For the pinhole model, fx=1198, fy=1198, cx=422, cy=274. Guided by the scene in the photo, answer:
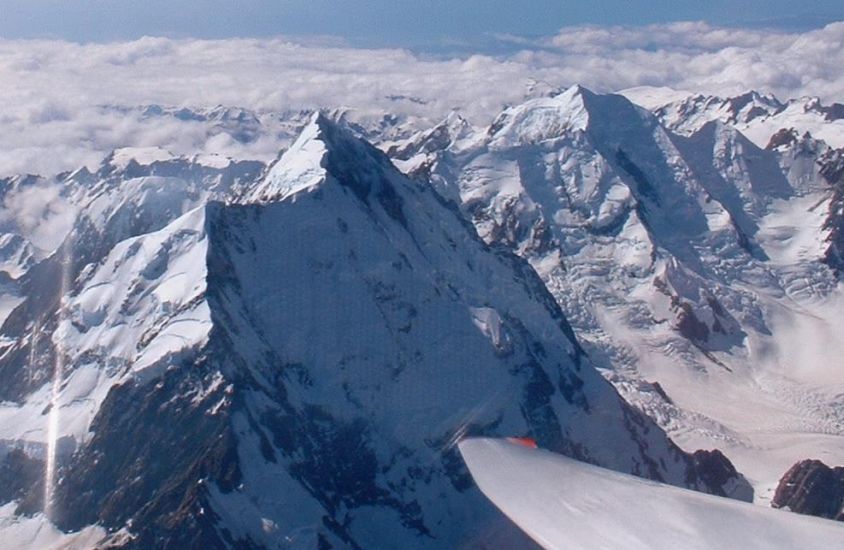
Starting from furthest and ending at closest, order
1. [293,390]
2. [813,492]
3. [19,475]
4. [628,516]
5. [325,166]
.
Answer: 1. [325,166]
2. [813,492]
3. [19,475]
4. [293,390]
5. [628,516]

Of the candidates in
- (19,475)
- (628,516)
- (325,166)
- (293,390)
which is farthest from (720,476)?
(628,516)

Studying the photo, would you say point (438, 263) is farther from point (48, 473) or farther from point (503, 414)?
point (48, 473)

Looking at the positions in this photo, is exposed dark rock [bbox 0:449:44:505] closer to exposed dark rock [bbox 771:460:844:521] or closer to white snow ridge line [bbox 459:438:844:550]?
white snow ridge line [bbox 459:438:844:550]

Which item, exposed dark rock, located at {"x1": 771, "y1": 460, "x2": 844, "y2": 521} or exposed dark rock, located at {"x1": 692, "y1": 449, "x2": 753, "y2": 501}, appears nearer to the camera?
exposed dark rock, located at {"x1": 771, "y1": 460, "x2": 844, "y2": 521}

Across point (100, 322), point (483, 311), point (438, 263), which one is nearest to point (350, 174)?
point (438, 263)

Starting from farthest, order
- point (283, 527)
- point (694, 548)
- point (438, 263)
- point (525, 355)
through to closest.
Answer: point (438, 263) < point (525, 355) < point (283, 527) < point (694, 548)

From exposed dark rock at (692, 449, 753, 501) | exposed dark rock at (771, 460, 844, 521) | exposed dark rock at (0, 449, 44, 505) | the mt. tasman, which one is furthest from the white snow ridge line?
exposed dark rock at (692, 449, 753, 501)

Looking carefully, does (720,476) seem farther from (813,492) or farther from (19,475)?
(19,475)
